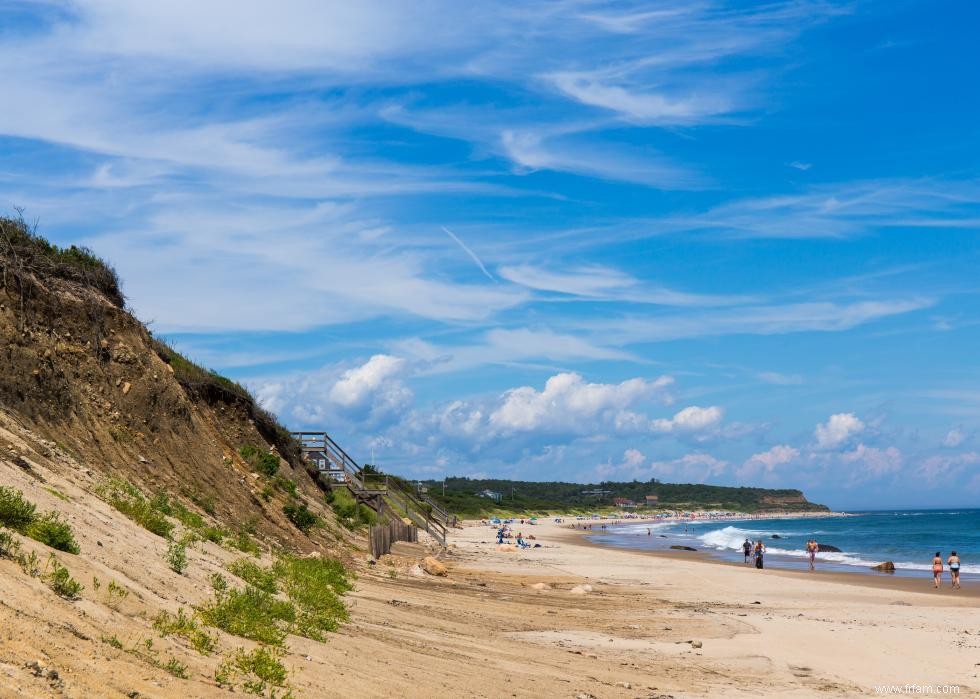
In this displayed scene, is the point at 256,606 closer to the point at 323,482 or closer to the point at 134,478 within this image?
the point at 134,478

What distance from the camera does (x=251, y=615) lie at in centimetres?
1012

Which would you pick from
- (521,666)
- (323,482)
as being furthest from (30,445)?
(323,482)

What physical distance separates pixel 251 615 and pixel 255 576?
3263 millimetres

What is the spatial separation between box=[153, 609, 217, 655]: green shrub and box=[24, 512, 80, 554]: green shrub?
132cm

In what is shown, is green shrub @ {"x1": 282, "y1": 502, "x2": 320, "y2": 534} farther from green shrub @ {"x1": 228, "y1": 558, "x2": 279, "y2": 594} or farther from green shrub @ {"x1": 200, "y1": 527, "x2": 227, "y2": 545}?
green shrub @ {"x1": 228, "y1": 558, "x2": 279, "y2": 594}

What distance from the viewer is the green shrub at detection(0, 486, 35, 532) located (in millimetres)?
8656

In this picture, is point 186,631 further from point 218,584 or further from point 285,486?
point 285,486

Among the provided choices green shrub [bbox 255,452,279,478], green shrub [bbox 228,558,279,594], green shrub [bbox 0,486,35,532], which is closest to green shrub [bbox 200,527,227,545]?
green shrub [bbox 228,558,279,594]

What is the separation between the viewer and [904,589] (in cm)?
3153

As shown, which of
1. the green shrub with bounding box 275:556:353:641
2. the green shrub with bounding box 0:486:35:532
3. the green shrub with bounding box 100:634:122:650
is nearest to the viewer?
the green shrub with bounding box 100:634:122:650

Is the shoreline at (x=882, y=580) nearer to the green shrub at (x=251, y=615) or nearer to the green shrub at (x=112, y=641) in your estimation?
the green shrub at (x=251, y=615)

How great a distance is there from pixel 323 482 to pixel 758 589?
1661cm

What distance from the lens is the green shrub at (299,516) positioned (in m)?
24.6

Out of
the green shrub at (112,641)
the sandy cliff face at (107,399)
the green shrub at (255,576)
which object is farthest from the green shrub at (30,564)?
the sandy cliff face at (107,399)
